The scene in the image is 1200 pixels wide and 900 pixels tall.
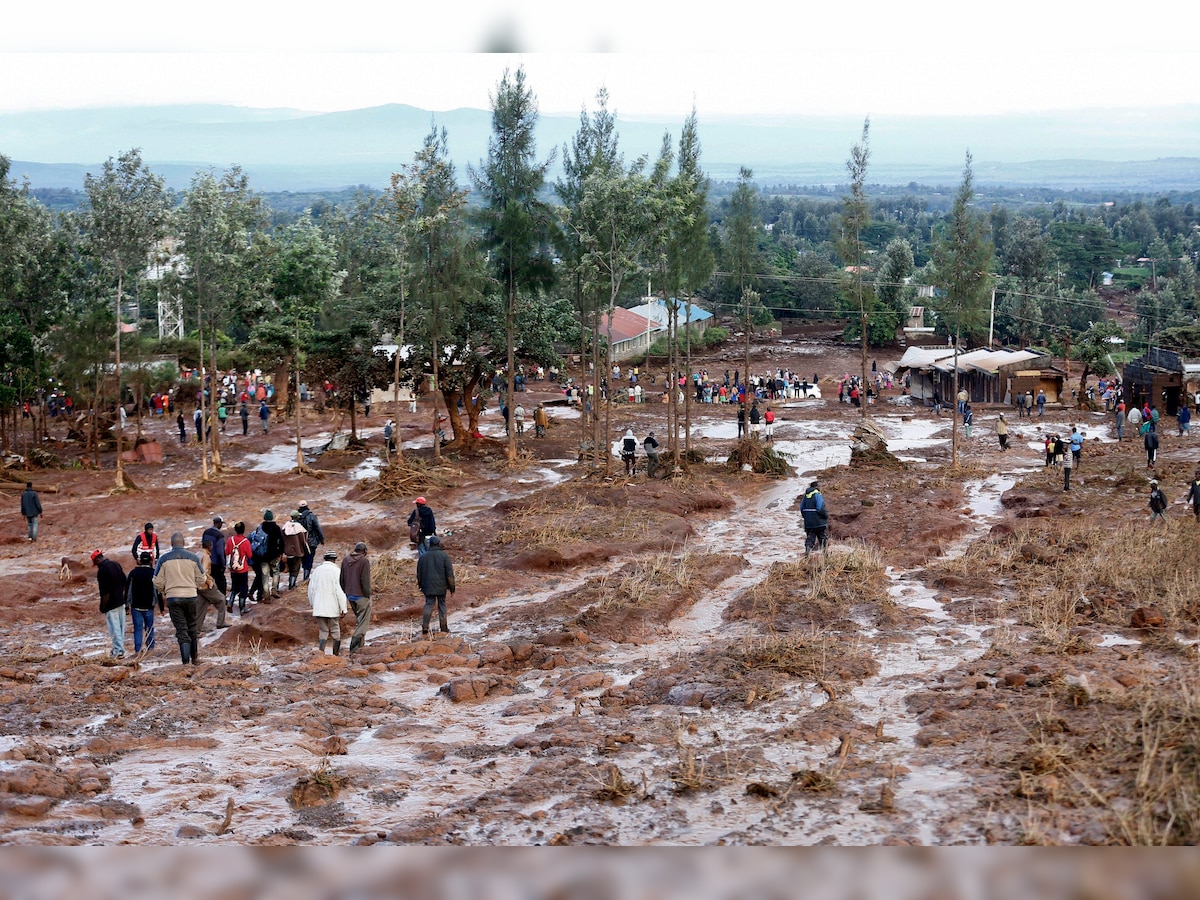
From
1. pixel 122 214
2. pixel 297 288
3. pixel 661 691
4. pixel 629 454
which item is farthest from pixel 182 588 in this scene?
pixel 297 288

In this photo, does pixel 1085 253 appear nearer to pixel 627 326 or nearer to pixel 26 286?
pixel 627 326

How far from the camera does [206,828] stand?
20.4 ft

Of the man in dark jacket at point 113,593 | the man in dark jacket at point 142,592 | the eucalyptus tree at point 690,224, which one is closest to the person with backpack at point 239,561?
the man in dark jacket at point 142,592

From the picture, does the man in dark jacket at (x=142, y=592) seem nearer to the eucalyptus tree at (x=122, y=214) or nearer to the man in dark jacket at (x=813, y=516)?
the man in dark jacket at (x=813, y=516)

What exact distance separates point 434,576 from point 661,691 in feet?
11.9

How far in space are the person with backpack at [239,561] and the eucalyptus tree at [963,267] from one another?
703 inches

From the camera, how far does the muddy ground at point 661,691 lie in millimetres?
5977

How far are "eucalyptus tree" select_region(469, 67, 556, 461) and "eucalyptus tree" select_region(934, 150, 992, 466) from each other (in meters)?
9.93

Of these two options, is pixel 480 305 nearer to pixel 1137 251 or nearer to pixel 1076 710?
pixel 1076 710

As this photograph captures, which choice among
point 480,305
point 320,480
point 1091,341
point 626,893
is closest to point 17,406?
point 320,480

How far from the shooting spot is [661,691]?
9.67 m

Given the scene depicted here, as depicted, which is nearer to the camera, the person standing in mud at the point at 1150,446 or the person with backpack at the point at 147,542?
the person with backpack at the point at 147,542

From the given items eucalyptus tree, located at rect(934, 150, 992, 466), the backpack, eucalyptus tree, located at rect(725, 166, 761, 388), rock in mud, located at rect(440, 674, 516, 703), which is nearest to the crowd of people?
the backpack

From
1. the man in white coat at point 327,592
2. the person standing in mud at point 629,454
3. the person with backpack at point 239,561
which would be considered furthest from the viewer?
the person standing in mud at point 629,454
